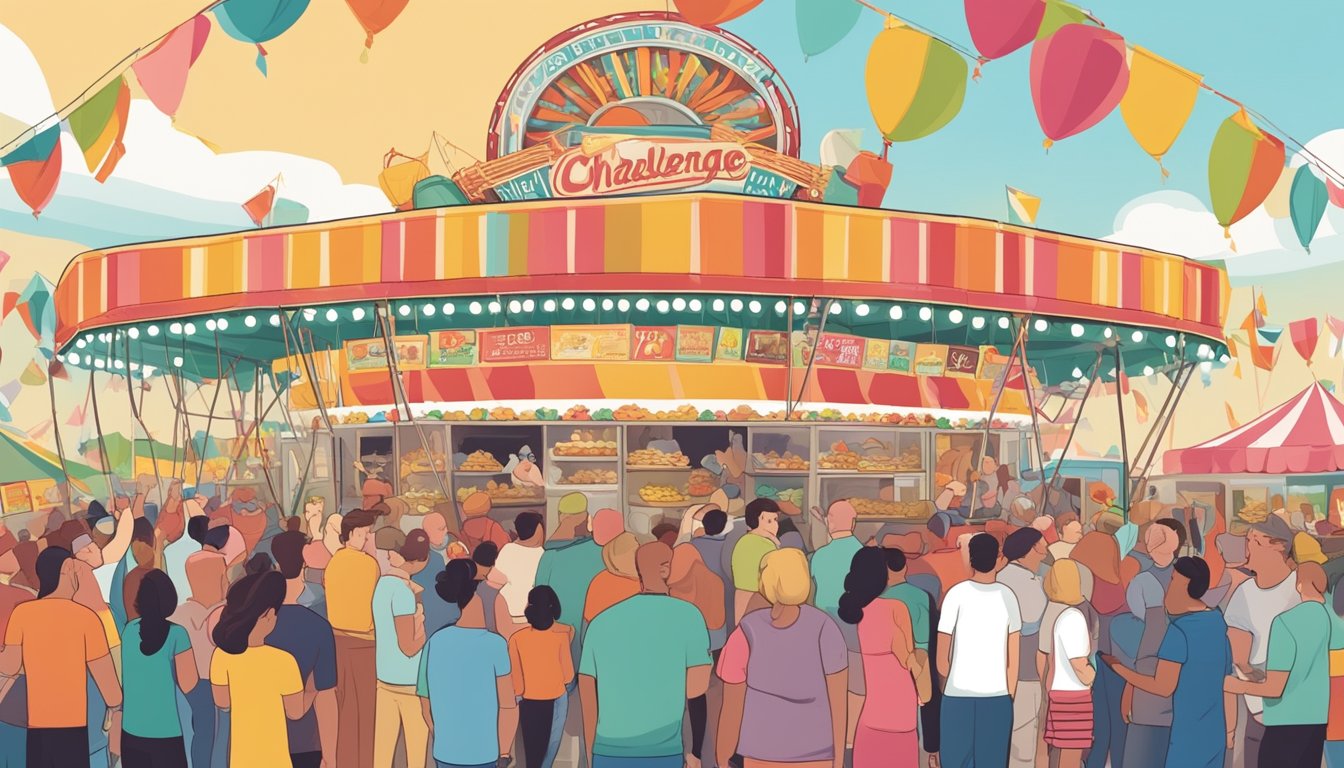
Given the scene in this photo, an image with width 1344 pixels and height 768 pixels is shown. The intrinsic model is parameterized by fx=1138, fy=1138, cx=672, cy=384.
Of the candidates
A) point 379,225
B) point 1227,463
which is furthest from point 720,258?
point 1227,463

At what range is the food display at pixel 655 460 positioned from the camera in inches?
627

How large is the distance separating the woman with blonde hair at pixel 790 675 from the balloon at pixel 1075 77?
8853mm

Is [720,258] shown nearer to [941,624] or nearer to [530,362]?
[530,362]

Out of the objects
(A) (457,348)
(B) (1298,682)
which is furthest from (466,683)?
(A) (457,348)

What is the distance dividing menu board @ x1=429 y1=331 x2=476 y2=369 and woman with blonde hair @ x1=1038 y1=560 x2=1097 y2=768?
11.0 meters

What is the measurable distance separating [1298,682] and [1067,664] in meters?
1.37

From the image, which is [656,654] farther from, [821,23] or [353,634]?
[821,23]

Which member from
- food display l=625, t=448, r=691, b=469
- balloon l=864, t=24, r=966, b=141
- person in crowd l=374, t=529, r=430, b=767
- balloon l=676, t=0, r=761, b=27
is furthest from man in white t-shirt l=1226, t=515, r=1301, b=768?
food display l=625, t=448, r=691, b=469

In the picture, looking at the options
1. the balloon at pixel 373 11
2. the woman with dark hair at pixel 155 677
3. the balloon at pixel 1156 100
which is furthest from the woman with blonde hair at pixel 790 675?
the balloon at pixel 1156 100

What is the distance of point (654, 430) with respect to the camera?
16141mm

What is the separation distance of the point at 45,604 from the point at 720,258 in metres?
9.12

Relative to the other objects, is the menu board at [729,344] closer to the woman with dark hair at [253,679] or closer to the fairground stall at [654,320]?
the fairground stall at [654,320]

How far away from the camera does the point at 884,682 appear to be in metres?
6.03

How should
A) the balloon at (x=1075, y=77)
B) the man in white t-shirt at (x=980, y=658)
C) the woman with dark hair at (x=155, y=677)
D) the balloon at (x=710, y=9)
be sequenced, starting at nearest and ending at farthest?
the woman with dark hair at (x=155, y=677) < the man in white t-shirt at (x=980, y=658) < the balloon at (x=710, y=9) < the balloon at (x=1075, y=77)
